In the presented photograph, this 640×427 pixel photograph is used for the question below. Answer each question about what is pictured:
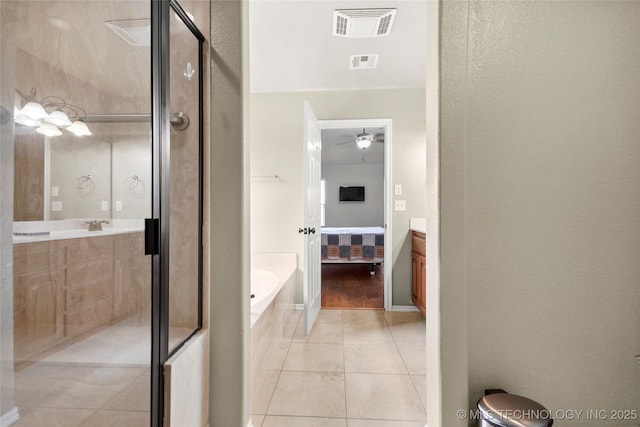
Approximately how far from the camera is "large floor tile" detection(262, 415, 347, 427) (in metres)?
1.63

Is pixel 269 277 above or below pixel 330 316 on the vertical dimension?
above

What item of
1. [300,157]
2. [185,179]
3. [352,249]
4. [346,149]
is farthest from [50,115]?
[346,149]

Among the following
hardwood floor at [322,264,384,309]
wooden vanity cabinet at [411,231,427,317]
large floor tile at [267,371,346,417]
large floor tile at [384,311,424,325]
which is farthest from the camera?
hardwood floor at [322,264,384,309]

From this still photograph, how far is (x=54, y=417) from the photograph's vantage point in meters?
0.75

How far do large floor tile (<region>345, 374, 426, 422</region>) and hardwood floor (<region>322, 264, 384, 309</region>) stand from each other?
5.27ft

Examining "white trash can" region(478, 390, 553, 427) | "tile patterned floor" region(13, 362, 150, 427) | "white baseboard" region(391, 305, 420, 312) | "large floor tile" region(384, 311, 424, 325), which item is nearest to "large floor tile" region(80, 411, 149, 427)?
"tile patterned floor" region(13, 362, 150, 427)

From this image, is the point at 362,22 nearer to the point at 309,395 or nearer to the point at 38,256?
the point at 38,256

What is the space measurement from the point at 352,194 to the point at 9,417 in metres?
8.48

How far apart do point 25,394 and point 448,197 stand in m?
1.46

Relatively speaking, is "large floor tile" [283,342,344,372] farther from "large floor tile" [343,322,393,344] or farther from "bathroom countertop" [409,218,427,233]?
"bathroom countertop" [409,218,427,233]

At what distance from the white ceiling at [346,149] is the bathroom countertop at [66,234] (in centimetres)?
558

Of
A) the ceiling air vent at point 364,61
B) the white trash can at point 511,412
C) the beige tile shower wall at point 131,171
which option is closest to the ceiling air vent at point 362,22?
the ceiling air vent at point 364,61

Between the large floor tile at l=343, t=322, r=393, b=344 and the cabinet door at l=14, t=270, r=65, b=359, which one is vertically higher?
the cabinet door at l=14, t=270, r=65, b=359

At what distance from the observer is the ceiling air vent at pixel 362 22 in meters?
2.23
